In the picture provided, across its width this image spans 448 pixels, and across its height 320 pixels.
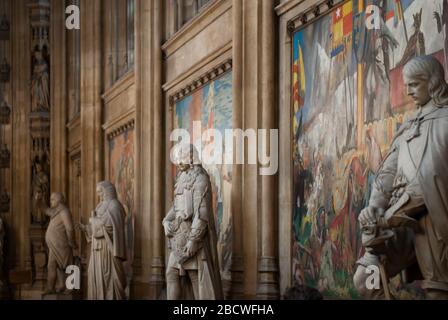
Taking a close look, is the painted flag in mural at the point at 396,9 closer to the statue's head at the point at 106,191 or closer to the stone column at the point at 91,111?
the statue's head at the point at 106,191

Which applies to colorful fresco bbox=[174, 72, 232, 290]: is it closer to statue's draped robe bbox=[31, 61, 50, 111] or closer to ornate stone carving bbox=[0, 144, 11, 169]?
statue's draped robe bbox=[31, 61, 50, 111]

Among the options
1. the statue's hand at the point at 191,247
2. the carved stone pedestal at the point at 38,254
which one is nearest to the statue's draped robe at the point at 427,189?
the statue's hand at the point at 191,247

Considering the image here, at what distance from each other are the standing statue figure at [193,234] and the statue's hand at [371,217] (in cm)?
505

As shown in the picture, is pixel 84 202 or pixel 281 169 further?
pixel 84 202

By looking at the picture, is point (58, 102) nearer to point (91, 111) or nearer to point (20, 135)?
point (20, 135)

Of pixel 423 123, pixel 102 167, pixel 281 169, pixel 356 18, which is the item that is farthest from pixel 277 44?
pixel 102 167

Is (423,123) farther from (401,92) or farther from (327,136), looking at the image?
(327,136)

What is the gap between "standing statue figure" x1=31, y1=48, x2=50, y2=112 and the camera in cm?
3312

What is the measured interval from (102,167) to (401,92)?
16.4 m

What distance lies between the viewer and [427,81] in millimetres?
7816

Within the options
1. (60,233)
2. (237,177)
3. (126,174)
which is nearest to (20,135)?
(60,233)

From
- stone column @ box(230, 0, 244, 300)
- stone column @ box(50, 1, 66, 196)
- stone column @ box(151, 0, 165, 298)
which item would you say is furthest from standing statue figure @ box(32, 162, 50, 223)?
stone column @ box(230, 0, 244, 300)

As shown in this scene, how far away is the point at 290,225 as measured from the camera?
1310cm

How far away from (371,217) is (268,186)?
18.2ft
